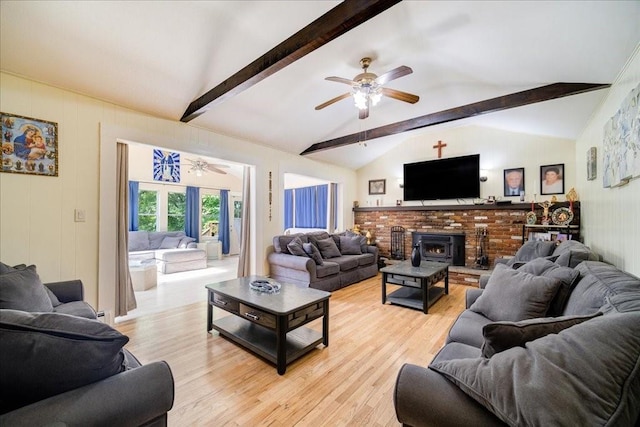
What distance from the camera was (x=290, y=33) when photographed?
2.34m

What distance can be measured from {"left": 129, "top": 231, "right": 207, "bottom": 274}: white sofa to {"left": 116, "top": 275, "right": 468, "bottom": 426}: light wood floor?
2.76 meters

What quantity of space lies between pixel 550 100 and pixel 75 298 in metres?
5.48

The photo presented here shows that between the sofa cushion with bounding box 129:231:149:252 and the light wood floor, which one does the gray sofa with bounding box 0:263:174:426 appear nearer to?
the light wood floor

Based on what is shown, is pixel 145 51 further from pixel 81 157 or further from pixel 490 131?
pixel 490 131

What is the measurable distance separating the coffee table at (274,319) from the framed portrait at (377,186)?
4.35 meters

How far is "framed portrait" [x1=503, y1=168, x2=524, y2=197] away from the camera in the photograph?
480 centimetres

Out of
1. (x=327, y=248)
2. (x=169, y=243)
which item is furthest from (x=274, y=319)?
(x=169, y=243)

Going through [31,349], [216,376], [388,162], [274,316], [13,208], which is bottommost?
[216,376]

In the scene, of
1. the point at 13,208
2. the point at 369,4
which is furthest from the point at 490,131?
the point at 13,208

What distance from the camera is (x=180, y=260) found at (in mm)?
5898

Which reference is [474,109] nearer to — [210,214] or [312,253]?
[312,253]

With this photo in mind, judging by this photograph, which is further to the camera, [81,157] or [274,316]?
[81,157]

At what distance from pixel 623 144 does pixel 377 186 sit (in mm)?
4717

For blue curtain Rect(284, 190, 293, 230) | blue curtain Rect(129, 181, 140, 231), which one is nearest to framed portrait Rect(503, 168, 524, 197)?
blue curtain Rect(284, 190, 293, 230)
